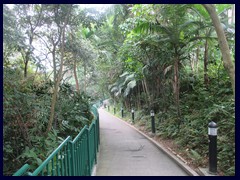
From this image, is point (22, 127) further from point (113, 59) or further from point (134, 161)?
point (113, 59)

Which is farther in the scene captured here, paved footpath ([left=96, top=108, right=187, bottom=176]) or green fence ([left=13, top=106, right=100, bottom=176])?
paved footpath ([left=96, top=108, right=187, bottom=176])

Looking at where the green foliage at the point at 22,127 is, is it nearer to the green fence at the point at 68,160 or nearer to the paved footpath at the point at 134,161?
the green fence at the point at 68,160

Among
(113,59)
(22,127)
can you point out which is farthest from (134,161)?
(113,59)

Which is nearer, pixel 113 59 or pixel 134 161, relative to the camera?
pixel 134 161

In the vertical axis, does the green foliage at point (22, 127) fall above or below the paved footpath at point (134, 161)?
above

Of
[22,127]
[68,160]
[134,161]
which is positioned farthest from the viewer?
[134,161]

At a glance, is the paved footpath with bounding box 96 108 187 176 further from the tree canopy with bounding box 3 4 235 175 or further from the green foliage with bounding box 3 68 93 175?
the green foliage with bounding box 3 68 93 175

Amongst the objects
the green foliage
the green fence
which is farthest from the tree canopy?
the green fence

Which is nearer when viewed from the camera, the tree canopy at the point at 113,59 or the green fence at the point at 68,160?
the green fence at the point at 68,160

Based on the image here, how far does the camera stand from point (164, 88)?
10156 millimetres

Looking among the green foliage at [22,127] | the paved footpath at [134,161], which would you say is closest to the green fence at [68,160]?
the paved footpath at [134,161]

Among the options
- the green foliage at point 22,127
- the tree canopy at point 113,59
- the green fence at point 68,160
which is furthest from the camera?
the tree canopy at point 113,59

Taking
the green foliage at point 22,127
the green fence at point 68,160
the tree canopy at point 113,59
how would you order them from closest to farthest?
the green fence at point 68,160 < the green foliage at point 22,127 < the tree canopy at point 113,59
